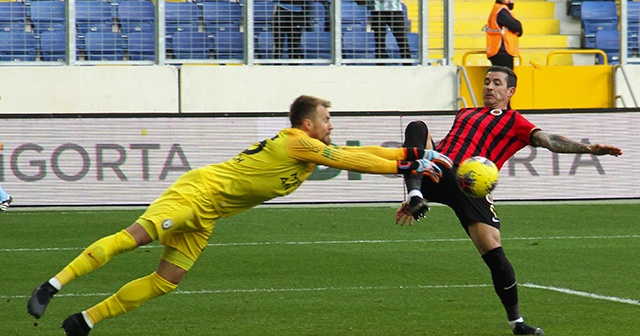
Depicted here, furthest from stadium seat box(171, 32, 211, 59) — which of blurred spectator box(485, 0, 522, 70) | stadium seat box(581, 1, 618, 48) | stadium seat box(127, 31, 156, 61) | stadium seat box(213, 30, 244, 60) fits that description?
stadium seat box(581, 1, 618, 48)

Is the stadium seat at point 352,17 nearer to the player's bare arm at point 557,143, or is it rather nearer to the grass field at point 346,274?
the grass field at point 346,274

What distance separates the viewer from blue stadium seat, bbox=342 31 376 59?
19.3 metres

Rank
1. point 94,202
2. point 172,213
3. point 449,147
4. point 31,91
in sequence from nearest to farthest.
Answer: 1. point 172,213
2. point 449,147
3. point 94,202
4. point 31,91

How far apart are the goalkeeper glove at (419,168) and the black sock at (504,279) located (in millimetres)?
942

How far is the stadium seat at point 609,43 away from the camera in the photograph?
72.2ft

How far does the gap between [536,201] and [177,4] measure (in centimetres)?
689

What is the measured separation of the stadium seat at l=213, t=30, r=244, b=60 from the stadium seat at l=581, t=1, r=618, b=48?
7565 millimetres

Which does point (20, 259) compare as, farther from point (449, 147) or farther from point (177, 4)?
point (177, 4)

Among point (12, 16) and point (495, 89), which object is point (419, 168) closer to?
point (495, 89)

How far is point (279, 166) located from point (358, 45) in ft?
41.3

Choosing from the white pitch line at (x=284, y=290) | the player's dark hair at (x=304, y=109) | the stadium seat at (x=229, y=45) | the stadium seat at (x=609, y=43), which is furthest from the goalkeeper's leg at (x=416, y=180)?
the stadium seat at (x=609, y=43)

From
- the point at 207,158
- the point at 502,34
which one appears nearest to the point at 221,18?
the point at 207,158

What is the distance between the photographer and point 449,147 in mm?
8016

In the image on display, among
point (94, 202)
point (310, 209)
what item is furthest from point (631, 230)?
point (94, 202)
